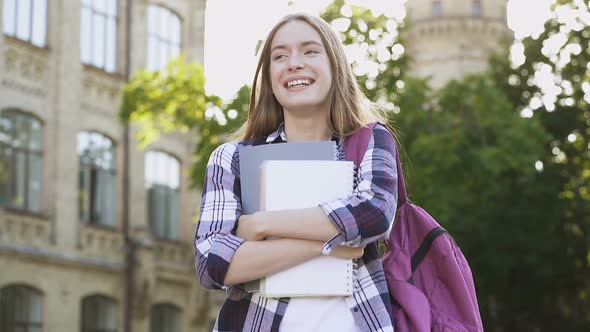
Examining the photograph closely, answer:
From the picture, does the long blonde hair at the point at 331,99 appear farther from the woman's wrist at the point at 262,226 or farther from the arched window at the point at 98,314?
the arched window at the point at 98,314

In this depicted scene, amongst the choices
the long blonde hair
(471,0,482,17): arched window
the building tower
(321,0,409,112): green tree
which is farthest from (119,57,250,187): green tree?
(471,0,482,17): arched window

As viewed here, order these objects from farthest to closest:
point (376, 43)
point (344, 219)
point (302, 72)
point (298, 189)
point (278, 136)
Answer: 1. point (376, 43)
2. point (278, 136)
3. point (302, 72)
4. point (298, 189)
5. point (344, 219)

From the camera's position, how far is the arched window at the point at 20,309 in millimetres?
23125

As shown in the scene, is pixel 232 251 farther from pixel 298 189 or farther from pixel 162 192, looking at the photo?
pixel 162 192

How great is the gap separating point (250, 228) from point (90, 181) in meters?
23.6

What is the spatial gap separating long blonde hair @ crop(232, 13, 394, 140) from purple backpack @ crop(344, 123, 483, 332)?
0.09 metres

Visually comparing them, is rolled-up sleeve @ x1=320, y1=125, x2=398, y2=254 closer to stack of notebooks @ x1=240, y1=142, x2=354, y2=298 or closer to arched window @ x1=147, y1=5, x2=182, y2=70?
stack of notebooks @ x1=240, y1=142, x2=354, y2=298

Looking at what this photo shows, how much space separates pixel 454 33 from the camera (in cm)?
4956

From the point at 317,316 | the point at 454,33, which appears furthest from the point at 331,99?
the point at 454,33

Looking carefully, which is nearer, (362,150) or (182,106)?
(362,150)

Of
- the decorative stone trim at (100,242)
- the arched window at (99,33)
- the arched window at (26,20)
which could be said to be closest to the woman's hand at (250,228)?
the arched window at (26,20)

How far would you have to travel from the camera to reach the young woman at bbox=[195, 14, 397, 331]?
10.6 ft

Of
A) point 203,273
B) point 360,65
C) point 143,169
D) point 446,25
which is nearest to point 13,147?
point 143,169

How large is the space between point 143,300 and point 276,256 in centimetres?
2439
